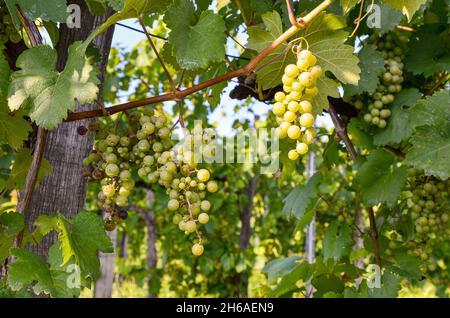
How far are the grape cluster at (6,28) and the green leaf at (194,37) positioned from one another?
0.49 meters

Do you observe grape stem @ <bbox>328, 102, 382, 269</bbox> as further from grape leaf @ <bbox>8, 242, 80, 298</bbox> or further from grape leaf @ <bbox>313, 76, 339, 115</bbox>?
grape leaf @ <bbox>8, 242, 80, 298</bbox>

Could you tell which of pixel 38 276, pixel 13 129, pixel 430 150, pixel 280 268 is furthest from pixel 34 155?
pixel 280 268

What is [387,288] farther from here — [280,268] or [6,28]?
[6,28]

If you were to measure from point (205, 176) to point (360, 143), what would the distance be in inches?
38.2

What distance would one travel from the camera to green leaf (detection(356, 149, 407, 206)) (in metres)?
1.82

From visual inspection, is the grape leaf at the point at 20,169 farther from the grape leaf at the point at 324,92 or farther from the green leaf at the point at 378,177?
the green leaf at the point at 378,177

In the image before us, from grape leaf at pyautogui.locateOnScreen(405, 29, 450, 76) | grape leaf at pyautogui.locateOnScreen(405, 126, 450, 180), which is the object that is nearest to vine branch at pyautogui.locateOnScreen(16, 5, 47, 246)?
grape leaf at pyautogui.locateOnScreen(405, 126, 450, 180)

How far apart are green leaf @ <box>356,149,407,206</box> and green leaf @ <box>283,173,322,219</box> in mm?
581

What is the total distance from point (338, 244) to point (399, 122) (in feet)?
2.07

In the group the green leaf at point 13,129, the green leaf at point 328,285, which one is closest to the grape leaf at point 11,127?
the green leaf at point 13,129
